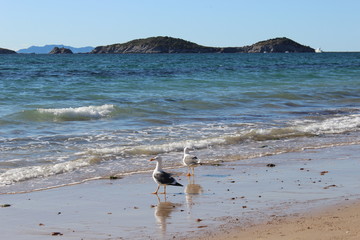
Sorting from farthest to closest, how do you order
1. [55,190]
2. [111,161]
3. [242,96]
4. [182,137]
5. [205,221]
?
[242,96]
[182,137]
[111,161]
[55,190]
[205,221]

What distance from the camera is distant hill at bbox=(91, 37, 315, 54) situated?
16138cm

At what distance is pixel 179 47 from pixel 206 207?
160 metres

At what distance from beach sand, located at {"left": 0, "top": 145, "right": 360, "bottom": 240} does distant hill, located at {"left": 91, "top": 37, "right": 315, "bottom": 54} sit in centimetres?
14993

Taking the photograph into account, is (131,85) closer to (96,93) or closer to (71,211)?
(96,93)

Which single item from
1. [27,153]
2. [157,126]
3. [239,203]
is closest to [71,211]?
[239,203]

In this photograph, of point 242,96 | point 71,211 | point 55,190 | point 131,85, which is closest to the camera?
point 71,211

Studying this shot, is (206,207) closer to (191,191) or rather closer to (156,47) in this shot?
(191,191)

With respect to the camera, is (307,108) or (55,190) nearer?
(55,190)

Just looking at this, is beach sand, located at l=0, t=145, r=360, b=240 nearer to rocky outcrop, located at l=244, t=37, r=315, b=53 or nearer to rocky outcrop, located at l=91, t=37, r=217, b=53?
rocky outcrop, located at l=91, t=37, r=217, b=53

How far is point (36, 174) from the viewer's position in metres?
10.4

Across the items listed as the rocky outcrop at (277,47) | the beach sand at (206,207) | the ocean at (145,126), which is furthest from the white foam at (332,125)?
the rocky outcrop at (277,47)

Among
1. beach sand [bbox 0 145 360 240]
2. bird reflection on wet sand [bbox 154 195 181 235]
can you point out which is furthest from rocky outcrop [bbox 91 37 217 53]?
bird reflection on wet sand [bbox 154 195 181 235]

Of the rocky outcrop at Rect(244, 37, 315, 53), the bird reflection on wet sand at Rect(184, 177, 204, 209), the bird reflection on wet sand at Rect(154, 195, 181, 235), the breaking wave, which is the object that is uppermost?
the rocky outcrop at Rect(244, 37, 315, 53)

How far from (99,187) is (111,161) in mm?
2421
